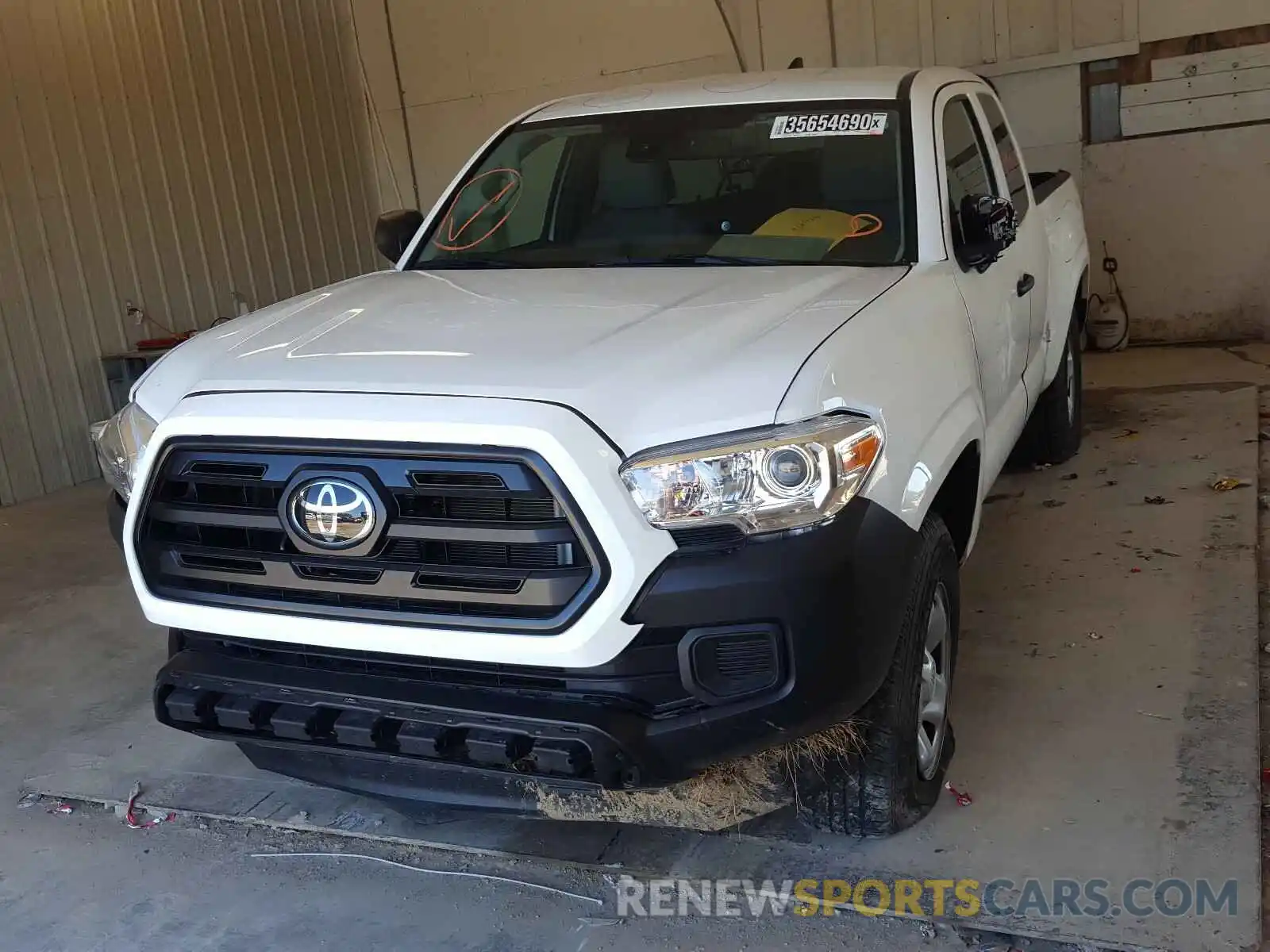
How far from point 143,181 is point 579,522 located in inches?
276

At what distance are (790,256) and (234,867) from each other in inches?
82.8

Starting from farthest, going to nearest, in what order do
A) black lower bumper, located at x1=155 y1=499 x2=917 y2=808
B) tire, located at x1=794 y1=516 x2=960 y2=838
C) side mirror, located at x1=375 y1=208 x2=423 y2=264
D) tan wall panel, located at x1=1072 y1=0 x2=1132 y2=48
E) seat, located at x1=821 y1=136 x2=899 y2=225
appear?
tan wall panel, located at x1=1072 y1=0 x2=1132 y2=48 → side mirror, located at x1=375 y1=208 x2=423 y2=264 → seat, located at x1=821 y1=136 x2=899 y2=225 → tire, located at x1=794 y1=516 x2=960 y2=838 → black lower bumper, located at x1=155 y1=499 x2=917 y2=808

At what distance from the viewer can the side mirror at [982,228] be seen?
3078 millimetres

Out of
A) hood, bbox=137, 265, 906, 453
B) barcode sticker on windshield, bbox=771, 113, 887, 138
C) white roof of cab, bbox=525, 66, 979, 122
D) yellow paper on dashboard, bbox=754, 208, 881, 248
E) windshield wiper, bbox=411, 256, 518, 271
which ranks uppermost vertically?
white roof of cab, bbox=525, 66, 979, 122

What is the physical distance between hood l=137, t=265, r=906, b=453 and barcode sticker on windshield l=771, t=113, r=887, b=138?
620 mm

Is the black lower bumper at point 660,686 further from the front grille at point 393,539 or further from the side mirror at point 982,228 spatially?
the side mirror at point 982,228

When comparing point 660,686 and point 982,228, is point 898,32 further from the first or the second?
point 660,686

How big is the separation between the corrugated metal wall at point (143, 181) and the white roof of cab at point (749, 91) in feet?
14.9

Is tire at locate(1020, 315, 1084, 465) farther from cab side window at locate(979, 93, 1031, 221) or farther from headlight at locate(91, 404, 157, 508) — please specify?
headlight at locate(91, 404, 157, 508)

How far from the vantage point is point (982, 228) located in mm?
3080

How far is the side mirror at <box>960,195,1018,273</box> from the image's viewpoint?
3.08 m

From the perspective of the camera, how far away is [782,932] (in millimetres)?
2447

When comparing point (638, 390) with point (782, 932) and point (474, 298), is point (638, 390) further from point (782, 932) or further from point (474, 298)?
point (782, 932)

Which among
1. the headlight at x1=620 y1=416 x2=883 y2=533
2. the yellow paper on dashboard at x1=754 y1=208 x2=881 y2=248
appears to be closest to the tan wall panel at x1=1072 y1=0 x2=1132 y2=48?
the yellow paper on dashboard at x1=754 y1=208 x2=881 y2=248
